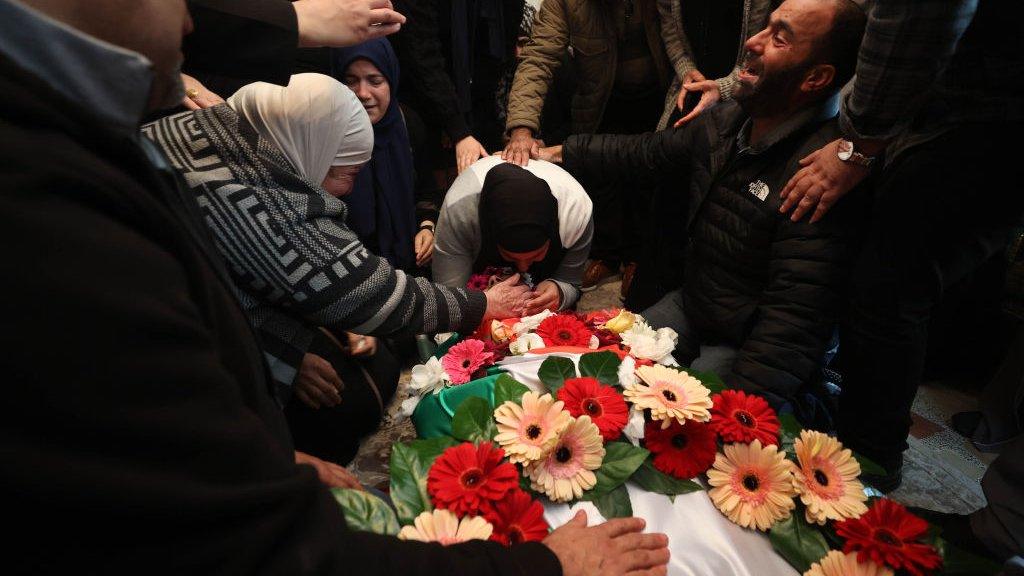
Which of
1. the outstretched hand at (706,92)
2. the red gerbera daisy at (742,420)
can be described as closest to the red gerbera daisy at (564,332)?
the red gerbera daisy at (742,420)

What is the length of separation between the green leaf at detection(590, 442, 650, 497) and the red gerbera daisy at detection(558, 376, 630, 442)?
0.03 m

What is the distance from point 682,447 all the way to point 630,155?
1471 millimetres

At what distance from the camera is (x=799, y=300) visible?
1629 mm

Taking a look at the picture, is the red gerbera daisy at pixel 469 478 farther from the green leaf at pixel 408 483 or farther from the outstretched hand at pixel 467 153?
the outstretched hand at pixel 467 153

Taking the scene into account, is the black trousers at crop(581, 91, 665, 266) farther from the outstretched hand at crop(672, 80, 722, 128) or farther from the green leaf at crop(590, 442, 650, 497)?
the green leaf at crop(590, 442, 650, 497)

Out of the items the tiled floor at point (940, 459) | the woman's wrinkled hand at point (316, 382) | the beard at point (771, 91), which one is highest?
the beard at point (771, 91)

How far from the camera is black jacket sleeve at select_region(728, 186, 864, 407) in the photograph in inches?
62.9

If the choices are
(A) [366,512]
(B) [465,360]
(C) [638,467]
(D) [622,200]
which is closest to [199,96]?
(B) [465,360]

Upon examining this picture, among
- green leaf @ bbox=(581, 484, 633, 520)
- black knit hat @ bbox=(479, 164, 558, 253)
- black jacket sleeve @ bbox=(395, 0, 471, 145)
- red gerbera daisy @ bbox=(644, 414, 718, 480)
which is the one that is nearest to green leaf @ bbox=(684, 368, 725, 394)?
red gerbera daisy @ bbox=(644, 414, 718, 480)

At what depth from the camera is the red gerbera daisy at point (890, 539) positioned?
92cm

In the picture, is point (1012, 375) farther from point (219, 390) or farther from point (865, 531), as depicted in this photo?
point (219, 390)

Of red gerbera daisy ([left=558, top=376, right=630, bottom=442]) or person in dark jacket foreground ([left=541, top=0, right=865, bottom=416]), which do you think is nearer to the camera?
red gerbera daisy ([left=558, top=376, right=630, bottom=442])

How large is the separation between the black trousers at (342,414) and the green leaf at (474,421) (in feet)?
2.73

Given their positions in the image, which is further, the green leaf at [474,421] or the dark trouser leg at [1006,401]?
the dark trouser leg at [1006,401]
